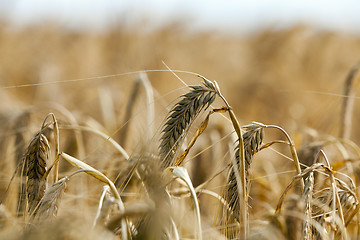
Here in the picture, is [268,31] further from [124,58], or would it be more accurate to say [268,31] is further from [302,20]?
[124,58]

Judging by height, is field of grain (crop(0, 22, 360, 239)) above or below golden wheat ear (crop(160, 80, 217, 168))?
below

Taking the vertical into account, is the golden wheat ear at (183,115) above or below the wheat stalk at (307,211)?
above

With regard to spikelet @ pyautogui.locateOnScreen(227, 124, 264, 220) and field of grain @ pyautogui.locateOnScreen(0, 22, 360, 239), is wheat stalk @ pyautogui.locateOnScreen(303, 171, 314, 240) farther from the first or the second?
spikelet @ pyautogui.locateOnScreen(227, 124, 264, 220)

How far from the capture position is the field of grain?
101 cm

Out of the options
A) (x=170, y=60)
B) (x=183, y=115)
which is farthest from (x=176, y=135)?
(x=170, y=60)

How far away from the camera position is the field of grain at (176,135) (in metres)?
1.01

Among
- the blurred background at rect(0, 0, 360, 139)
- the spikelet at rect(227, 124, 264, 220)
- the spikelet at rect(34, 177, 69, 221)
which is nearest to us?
the spikelet at rect(34, 177, 69, 221)

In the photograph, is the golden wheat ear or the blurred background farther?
the blurred background

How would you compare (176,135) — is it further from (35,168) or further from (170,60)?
(170,60)

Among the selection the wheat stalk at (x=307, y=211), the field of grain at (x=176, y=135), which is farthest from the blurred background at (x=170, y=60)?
the wheat stalk at (x=307, y=211)

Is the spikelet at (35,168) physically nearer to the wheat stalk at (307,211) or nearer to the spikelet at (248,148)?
the spikelet at (248,148)

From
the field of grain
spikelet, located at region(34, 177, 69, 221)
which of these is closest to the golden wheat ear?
the field of grain

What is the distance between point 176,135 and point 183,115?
5 centimetres

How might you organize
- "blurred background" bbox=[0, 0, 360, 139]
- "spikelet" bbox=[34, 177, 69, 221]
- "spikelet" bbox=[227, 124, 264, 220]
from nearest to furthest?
"spikelet" bbox=[34, 177, 69, 221] < "spikelet" bbox=[227, 124, 264, 220] < "blurred background" bbox=[0, 0, 360, 139]
